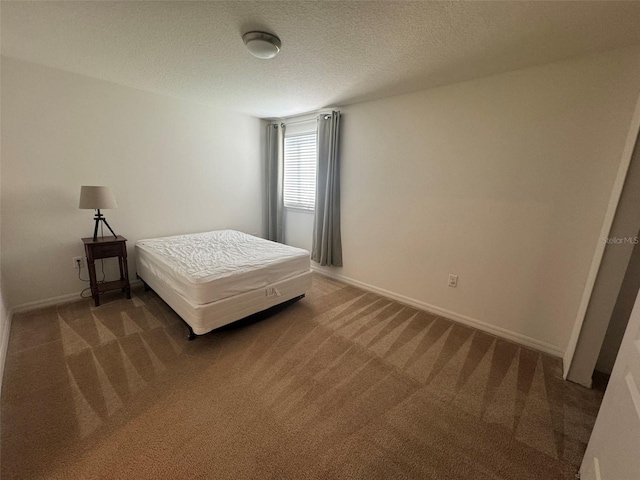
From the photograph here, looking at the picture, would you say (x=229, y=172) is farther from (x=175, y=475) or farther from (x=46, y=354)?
(x=175, y=475)

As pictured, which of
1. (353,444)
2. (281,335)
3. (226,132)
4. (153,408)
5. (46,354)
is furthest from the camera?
(226,132)

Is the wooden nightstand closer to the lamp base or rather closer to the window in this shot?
the lamp base

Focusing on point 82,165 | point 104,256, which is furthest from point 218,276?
point 82,165

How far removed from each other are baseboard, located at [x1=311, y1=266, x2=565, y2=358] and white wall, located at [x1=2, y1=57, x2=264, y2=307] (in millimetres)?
2587

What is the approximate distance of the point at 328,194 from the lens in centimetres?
342

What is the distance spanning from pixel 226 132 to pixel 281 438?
3.76m

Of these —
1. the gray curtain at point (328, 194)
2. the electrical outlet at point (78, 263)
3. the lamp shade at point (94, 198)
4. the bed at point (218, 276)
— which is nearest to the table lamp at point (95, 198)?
the lamp shade at point (94, 198)

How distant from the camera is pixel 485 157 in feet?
7.59

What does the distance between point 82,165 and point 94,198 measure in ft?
1.76

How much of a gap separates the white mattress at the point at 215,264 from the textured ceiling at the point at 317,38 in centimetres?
171

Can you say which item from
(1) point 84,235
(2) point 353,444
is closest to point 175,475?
(2) point 353,444

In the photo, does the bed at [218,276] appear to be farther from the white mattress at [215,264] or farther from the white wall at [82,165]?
the white wall at [82,165]

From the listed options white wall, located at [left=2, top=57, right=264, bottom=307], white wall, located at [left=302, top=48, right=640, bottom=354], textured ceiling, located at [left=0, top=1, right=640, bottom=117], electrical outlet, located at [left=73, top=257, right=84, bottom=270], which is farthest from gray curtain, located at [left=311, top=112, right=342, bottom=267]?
electrical outlet, located at [left=73, top=257, right=84, bottom=270]

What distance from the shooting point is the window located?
384 cm
